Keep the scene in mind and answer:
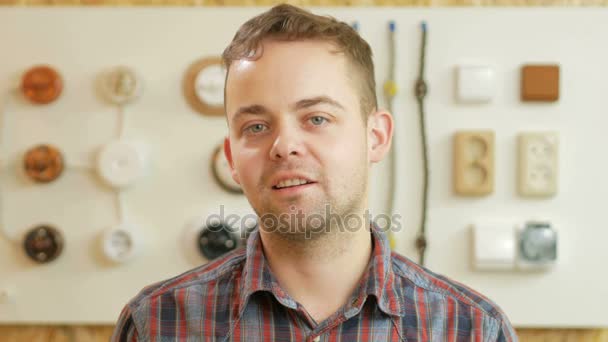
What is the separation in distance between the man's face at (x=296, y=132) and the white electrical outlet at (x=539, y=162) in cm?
70

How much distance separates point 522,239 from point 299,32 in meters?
0.84

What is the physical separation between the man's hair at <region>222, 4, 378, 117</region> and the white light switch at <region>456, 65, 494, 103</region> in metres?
0.57

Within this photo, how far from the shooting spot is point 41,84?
5.08 feet

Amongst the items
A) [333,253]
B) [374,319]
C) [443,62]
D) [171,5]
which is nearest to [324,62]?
[333,253]

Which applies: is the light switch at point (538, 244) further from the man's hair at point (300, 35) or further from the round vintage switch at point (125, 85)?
the round vintage switch at point (125, 85)

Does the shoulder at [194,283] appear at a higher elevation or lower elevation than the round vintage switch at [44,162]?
lower

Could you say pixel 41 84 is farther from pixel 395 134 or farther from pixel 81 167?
pixel 395 134

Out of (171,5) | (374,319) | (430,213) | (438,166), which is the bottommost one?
(374,319)

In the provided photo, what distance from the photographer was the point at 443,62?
1521 millimetres

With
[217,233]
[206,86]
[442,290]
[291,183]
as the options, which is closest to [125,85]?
[206,86]

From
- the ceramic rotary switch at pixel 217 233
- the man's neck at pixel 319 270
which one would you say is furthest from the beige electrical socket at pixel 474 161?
the man's neck at pixel 319 270

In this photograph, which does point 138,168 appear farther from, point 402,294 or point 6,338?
point 402,294

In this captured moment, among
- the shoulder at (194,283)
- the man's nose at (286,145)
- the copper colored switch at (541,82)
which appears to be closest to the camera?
the man's nose at (286,145)

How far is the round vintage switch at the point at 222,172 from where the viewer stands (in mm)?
1528
